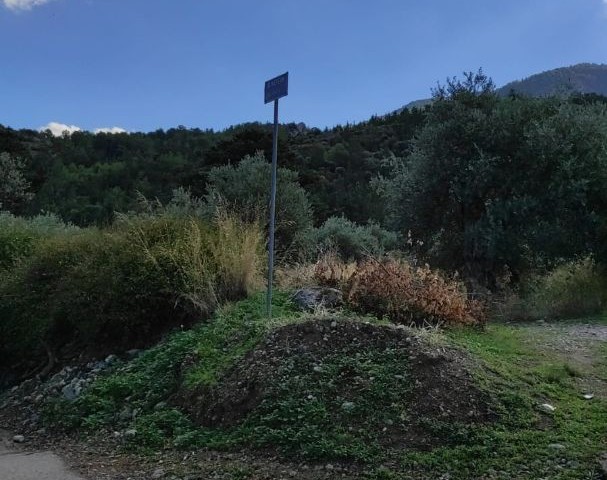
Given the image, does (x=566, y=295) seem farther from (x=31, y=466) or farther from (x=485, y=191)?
(x=31, y=466)

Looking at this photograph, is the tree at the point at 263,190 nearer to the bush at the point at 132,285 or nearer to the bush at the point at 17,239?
the bush at the point at 17,239

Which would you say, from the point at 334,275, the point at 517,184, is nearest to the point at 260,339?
the point at 334,275

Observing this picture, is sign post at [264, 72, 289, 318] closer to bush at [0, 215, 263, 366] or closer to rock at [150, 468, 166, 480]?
bush at [0, 215, 263, 366]

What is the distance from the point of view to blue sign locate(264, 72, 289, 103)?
634cm

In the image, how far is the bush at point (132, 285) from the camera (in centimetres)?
774

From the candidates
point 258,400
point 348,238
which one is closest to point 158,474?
point 258,400

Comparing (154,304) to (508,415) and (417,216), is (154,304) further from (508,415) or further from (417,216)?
(417,216)

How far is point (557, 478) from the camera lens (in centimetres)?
378

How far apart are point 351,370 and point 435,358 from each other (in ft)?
2.34

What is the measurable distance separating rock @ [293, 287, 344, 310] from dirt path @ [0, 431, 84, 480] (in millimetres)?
3069

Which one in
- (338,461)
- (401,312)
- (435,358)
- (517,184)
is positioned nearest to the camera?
(338,461)

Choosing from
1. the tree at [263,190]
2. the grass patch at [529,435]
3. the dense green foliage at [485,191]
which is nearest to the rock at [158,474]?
the grass patch at [529,435]

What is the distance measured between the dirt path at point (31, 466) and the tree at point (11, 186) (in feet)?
89.0

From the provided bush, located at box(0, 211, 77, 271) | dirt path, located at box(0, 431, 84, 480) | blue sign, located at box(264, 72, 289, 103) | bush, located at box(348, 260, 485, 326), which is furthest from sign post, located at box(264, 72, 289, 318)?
bush, located at box(0, 211, 77, 271)
